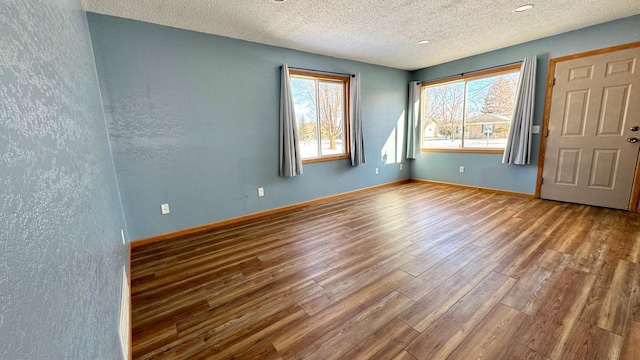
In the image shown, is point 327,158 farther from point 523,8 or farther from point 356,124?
point 523,8

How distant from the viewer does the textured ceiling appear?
8.11 ft

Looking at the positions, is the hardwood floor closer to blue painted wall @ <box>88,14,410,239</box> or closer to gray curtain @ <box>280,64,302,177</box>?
blue painted wall @ <box>88,14,410,239</box>

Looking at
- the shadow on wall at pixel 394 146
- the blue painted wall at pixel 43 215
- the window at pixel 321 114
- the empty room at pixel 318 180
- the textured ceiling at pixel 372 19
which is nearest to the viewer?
the blue painted wall at pixel 43 215

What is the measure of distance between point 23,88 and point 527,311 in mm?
2521

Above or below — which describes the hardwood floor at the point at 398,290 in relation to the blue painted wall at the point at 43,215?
below

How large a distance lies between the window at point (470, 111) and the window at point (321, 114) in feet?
6.71

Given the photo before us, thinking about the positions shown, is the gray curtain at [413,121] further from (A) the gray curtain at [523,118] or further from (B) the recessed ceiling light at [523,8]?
(B) the recessed ceiling light at [523,8]

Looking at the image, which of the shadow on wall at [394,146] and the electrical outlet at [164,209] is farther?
the shadow on wall at [394,146]

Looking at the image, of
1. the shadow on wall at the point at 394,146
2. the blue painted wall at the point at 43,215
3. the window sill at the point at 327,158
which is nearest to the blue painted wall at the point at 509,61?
the shadow on wall at the point at 394,146

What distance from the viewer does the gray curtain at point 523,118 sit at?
381 centimetres

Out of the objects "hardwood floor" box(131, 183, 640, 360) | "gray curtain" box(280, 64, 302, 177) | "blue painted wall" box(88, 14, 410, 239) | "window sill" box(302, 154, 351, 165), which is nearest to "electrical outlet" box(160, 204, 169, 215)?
"blue painted wall" box(88, 14, 410, 239)

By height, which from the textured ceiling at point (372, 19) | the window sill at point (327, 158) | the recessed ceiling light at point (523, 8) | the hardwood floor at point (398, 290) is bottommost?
the hardwood floor at point (398, 290)

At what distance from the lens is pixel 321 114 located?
14.2 feet

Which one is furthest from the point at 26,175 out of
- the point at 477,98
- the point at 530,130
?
the point at 477,98
